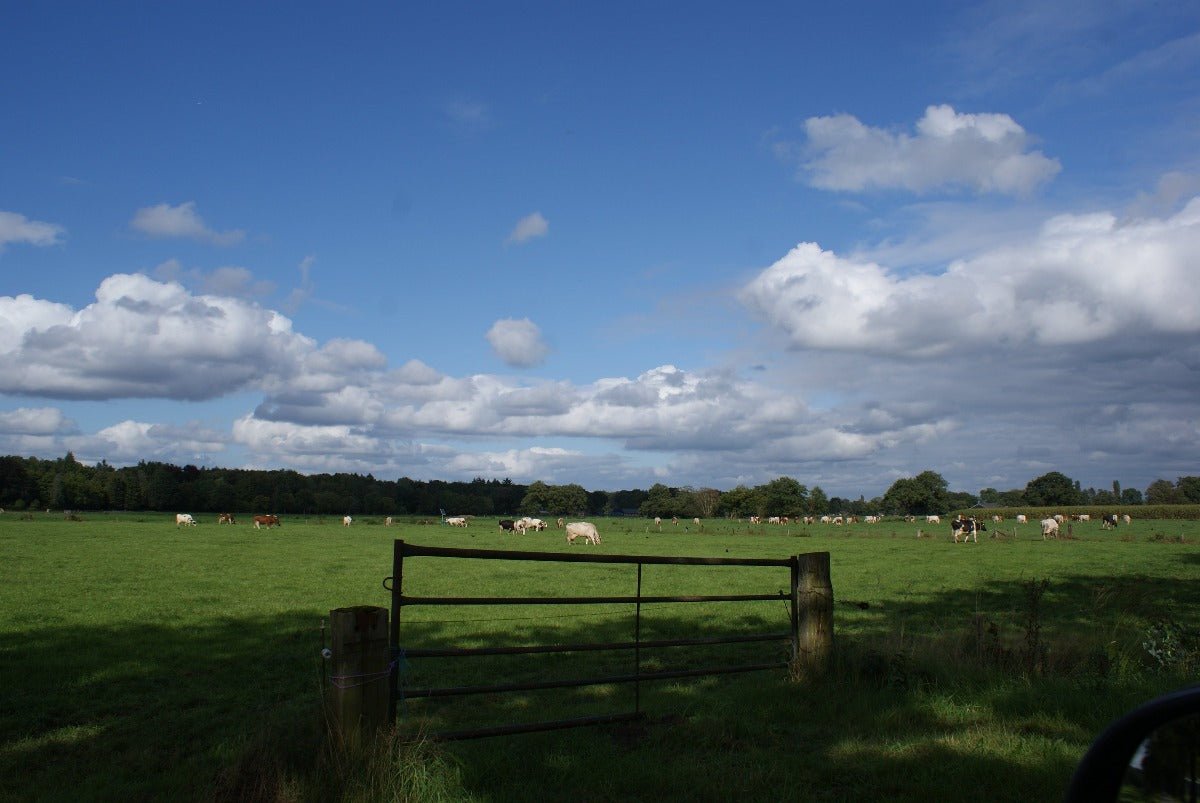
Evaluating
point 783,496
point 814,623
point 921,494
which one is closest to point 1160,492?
point 921,494

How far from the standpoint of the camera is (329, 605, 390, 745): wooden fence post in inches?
216

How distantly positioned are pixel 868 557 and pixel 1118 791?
126 ft

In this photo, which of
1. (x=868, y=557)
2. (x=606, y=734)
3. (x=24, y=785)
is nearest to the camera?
(x=24, y=785)

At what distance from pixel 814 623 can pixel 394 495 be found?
155 m

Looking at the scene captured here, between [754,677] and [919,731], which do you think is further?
[754,677]

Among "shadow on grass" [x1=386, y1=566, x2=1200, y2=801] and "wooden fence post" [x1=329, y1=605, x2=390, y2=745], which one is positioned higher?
"wooden fence post" [x1=329, y1=605, x2=390, y2=745]

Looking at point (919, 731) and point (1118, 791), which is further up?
point (1118, 791)

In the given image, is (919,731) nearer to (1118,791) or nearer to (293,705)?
(1118,791)

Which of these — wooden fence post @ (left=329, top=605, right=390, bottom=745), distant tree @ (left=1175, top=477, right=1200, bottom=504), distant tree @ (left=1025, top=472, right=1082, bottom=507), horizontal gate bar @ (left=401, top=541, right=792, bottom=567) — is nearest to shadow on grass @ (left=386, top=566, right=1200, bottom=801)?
wooden fence post @ (left=329, top=605, right=390, bottom=745)

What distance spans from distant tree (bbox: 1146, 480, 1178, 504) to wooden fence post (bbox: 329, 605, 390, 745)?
201 meters

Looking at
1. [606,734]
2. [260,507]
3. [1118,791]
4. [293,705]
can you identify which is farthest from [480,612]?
[260,507]

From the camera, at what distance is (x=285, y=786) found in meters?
5.00

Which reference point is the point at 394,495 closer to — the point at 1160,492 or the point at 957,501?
the point at 957,501

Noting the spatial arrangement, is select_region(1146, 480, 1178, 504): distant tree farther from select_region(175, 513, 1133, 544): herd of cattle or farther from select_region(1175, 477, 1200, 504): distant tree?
select_region(175, 513, 1133, 544): herd of cattle
